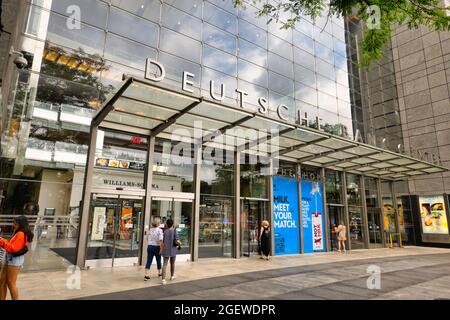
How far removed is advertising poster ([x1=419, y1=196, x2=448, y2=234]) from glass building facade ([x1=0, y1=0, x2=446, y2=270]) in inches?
348

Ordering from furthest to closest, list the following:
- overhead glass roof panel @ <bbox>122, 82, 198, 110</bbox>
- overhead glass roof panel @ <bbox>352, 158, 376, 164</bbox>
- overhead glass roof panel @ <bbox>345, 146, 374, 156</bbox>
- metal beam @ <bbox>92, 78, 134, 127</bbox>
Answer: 1. overhead glass roof panel @ <bbox>352, 158, 376, 164</bbox>
2. overhead glass roof panel @ <bbox>345, 146, 374, 156</bbox>
3. overhead glass roof panel @ <bbox>122, 82, 198, 110</bbox>
4. metal beam @ <bbox>92, 78, 134, 127</bbox>

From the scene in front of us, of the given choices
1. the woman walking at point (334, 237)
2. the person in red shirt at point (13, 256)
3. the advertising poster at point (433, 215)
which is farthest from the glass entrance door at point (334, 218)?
the person in red shirt at point (13, 256)

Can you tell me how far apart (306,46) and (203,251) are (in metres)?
13.8

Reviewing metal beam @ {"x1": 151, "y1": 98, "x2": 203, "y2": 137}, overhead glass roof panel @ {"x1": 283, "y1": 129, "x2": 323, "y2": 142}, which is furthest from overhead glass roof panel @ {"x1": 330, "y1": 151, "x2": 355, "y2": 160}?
metal beam @ {"x1": 151, "y1": 98, "x2": 203, "y2": 137}

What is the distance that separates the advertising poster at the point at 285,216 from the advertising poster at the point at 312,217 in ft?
2.16

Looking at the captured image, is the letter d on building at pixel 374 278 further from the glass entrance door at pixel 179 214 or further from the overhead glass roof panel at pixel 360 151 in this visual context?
the glass entrance door at pixel 179 214

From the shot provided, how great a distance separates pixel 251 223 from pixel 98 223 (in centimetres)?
698

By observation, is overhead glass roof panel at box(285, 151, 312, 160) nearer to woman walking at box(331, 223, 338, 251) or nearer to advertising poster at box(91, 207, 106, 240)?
woman walking at box(331, 223, 338, 251)

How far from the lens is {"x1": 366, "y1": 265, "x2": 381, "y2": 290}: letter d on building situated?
765cm

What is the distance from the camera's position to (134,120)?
10.7 metres

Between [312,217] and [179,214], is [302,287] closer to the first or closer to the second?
[179,214]

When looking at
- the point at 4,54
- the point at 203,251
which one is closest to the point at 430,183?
the point at 203,251

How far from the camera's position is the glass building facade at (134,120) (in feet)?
30.5

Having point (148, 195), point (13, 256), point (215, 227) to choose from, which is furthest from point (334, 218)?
point (13, 256)
